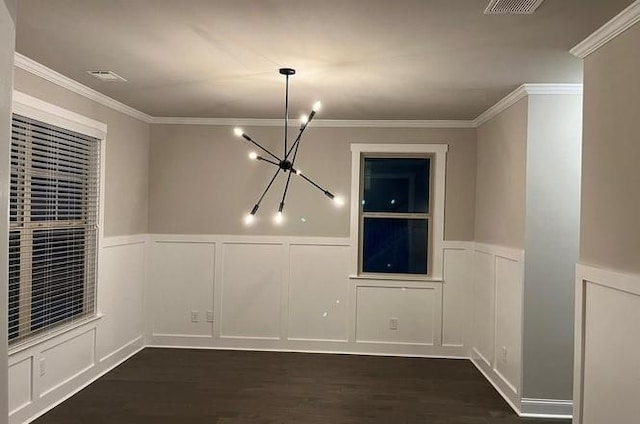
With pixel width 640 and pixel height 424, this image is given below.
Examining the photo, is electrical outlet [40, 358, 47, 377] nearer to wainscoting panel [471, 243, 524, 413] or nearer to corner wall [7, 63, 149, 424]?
corner wall [7, 63, 149, 424]

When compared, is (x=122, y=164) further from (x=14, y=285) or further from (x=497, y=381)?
(x=497, y=381)

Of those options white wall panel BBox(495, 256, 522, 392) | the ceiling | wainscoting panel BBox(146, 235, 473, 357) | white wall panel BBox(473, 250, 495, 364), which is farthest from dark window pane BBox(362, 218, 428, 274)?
the ceiling

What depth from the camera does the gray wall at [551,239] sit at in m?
4.07

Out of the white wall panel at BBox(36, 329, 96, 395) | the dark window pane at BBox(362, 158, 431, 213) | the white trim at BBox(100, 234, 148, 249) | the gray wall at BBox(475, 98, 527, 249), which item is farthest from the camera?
the dark window pane at BBox(362, 158, 431, 213)

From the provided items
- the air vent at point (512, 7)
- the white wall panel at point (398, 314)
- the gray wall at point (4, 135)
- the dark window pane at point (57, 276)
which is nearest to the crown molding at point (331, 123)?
the white wall panel at point (398, 314)

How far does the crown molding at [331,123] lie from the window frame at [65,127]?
1.19 metres

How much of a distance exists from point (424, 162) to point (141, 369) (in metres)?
3.58

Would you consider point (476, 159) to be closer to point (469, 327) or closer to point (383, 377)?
point (469, 327)

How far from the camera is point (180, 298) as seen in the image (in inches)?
236

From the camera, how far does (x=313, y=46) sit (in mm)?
3201

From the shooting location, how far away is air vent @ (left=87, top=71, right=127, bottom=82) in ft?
12.9

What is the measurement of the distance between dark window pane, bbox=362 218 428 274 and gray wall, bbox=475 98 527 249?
2.25 feet

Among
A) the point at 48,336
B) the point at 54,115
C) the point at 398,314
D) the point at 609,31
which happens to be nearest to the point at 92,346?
the point at 48,336

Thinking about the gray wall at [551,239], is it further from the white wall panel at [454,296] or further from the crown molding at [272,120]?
the white wall panel at [454,296]
